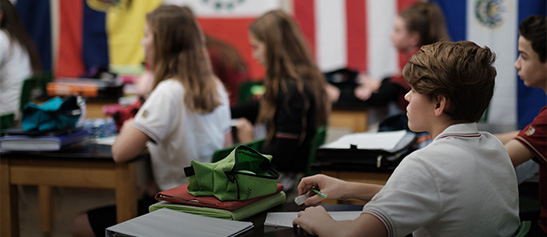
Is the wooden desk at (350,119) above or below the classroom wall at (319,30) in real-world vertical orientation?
below

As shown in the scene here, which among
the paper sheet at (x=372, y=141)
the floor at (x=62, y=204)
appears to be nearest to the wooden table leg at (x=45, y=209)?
the floor at (x=62, y=204)

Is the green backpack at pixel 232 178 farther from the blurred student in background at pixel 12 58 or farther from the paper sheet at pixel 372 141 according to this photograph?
the blurred student in background at pixel 12 58

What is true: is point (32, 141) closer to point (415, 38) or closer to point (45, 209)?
point (45, 209)

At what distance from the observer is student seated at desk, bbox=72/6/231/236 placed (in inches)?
96.0

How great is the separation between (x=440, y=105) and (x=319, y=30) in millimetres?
4201

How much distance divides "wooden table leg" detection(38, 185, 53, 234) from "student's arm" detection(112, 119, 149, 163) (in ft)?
4.99

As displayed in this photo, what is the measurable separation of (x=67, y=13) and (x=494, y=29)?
165 inches

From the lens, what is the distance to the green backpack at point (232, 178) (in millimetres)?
1560

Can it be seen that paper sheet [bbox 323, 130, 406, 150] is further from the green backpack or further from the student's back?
the student's back

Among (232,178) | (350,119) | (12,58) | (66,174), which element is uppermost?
(12,58)

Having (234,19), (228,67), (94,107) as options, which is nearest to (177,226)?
(228,67)

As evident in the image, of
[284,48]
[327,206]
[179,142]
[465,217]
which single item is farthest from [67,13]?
[465,217]

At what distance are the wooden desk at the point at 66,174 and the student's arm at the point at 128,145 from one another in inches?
2.0

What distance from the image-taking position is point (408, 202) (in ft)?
4.17
